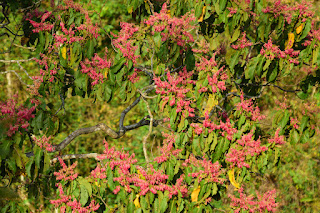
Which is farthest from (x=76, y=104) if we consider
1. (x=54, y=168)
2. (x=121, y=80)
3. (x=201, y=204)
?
(x=201, y=204)

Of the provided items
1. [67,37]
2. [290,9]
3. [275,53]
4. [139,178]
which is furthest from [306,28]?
[67,37]

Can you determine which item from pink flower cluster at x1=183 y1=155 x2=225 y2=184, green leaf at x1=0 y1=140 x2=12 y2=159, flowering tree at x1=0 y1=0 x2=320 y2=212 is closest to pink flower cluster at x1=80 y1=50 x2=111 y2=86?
flowering tree at x1=0 y1=0 x2=320 y2=212

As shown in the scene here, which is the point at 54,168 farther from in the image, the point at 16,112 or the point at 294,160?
the point at 294,160

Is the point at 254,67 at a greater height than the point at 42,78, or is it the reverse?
the point at 254,67

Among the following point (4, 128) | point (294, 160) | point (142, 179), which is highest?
point (4, 128)

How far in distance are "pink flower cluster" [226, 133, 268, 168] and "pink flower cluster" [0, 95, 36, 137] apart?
61.4 inches

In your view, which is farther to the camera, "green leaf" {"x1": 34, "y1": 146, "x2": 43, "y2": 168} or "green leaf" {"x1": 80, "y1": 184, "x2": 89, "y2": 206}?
"green leaf" {"x1": 80, "y1": 184, "x2": 89, "y2": 206}

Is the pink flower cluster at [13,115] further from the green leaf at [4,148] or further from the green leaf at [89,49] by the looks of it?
the green leaf at [89,49]

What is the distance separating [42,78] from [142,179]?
1.28 m

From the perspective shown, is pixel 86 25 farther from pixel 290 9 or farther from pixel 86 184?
pixel 290 9

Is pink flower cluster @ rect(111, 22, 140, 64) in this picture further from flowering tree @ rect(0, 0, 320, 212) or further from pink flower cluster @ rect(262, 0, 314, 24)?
pink flower cluster @ rect(262, 0, 314, 24)

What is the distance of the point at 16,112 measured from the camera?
2695 millimetres

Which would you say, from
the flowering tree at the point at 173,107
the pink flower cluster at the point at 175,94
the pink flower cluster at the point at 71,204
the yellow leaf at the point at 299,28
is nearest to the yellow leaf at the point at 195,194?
the flowering tree at the point at 173,107

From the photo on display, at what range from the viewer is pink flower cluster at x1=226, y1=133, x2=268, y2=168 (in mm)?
2963
